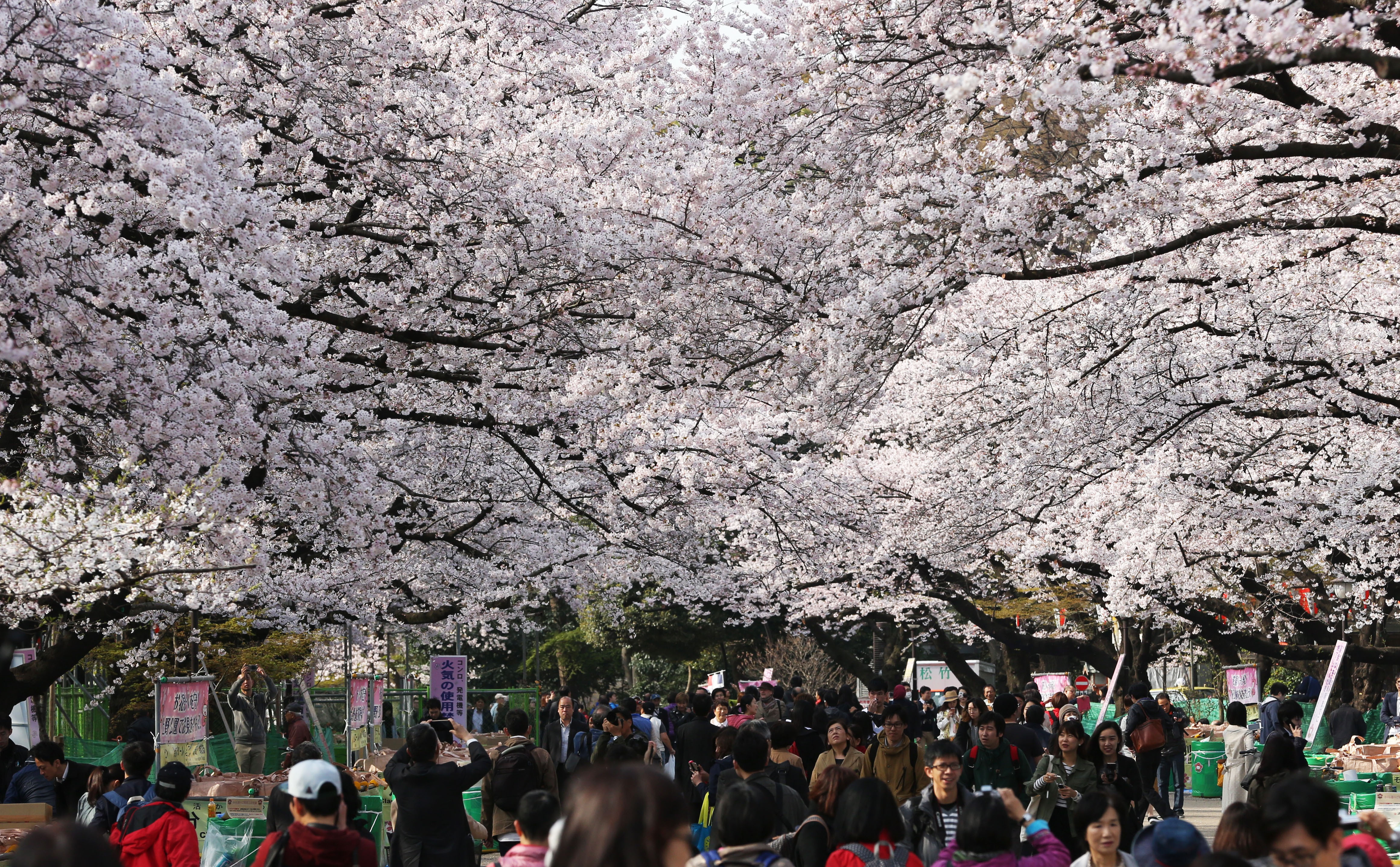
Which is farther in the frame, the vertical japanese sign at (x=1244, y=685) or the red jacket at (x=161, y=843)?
the vertical japanese sign at (x=1244, y=685)

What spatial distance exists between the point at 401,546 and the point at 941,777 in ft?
44.6

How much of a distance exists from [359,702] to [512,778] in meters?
8.85

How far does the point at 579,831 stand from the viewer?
104 inches

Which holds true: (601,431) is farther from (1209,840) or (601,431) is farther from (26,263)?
(1209,840)

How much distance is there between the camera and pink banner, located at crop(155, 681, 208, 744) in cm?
1117

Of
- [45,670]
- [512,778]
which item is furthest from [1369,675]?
[45,670]

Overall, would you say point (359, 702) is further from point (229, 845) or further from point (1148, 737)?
point (1148, 737)

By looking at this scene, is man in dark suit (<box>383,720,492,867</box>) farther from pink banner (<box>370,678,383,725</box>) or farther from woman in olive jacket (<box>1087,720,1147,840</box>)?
pink banner (<box>370,678,383,725</box>)

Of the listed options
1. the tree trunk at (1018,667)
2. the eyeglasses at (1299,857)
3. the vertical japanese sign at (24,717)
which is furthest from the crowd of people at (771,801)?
the tree trunk at (1018,667)

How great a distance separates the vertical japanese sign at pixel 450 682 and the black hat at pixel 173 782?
489 inches

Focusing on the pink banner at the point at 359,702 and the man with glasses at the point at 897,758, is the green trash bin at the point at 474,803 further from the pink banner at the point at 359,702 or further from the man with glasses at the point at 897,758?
the man with glasses at the point at 897,758

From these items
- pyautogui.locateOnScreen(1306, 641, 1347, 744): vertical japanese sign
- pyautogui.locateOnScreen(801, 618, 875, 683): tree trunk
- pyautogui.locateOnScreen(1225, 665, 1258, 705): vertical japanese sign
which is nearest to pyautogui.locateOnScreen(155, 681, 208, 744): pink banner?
pyautogui.locateOnScreen(1306, 641, 1347, 744): vertical japanese sign

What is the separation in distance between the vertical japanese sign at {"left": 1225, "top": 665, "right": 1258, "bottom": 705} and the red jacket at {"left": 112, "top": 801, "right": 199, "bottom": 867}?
13533 mm

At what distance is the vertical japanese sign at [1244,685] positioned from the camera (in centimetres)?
1661
